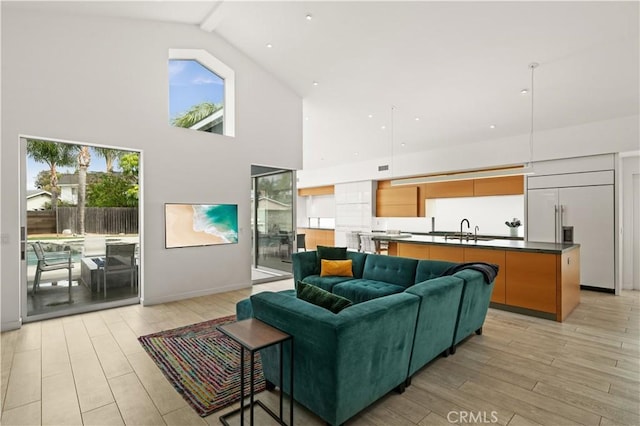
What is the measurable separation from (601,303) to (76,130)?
7.97 metres

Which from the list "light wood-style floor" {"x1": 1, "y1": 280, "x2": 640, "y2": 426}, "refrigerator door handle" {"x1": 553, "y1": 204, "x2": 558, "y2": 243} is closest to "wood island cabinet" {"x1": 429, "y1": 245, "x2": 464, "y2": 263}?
"light wood-style floor" {"x1": 1, "y1": 280, "x2": 640, "y2": 426}

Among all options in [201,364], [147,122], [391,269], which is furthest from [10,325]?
[391,269]

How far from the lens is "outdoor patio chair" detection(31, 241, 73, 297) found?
161 inches

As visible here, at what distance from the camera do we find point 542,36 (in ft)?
12.8

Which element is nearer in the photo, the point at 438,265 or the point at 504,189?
the point at 438,265

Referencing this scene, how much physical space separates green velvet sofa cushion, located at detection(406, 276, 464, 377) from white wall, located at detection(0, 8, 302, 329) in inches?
152

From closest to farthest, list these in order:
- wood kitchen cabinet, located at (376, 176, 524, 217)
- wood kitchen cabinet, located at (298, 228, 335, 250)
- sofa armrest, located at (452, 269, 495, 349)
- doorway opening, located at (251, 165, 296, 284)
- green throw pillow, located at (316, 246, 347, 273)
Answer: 1. sofa armrest, located at (452, 269, 495, 349)
2. green throw pillow, located at (316, 246, 347, 273)
3. doorway opening, located at (251, 165, 296, 284)
4. wood kitchen cabinet, located at (376, 176, 524, 217)
5. wood kitchen cabinet, located at (298, 228, 335, 250)

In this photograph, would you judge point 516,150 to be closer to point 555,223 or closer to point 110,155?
point 555,223

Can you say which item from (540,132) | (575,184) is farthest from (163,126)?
(575,184)

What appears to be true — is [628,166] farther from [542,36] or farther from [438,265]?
[438,265]

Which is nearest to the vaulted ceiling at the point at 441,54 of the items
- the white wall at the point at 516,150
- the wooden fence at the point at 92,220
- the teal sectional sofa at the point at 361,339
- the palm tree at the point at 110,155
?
the white wall at the point at 516,150

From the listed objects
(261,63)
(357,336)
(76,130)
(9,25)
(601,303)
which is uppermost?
(261,63)

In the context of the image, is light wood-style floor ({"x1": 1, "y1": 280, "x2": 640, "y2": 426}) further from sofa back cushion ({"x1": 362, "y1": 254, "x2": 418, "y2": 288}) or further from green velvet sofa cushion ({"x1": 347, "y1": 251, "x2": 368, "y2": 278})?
green velvet sofa cushion ({"x1": 347, "y1": 251, "x2": 368, "y2": 278})

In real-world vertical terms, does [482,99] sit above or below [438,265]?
above
